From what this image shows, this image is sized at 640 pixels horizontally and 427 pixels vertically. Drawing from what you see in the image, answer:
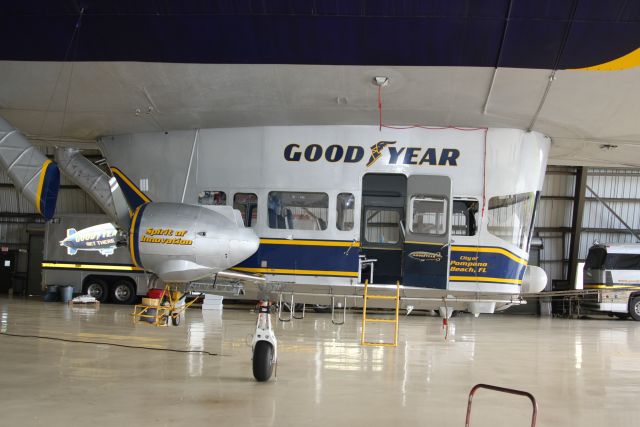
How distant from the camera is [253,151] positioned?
334 inches

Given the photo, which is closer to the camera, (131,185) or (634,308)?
(131,185)

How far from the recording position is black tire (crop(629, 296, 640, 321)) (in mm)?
29172

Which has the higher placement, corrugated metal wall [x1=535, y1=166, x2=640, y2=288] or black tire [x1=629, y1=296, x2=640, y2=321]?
corrugated metal wall [x1=535, y1=166, x2=640, y2=288]

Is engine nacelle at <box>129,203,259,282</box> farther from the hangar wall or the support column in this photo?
the support column

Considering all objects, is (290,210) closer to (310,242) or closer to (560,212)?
(310,242)

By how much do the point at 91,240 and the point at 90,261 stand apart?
99 cm

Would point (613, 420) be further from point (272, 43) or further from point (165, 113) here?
point (165, 113)

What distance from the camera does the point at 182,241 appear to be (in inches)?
301

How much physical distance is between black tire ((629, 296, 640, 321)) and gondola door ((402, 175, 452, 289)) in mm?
24868

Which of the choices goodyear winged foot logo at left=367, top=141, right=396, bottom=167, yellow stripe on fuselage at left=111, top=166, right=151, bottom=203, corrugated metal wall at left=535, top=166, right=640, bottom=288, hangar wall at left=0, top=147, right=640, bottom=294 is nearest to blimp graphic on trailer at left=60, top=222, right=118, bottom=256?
hangar wall at left=0, top=147, right=640, bottom=294

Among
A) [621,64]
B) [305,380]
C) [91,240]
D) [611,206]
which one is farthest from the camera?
[611,206]

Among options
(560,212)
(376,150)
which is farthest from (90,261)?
(560,212)

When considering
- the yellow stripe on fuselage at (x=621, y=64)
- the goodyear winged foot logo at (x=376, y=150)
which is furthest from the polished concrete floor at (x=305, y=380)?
the yellow stripe on fuselage at (x=621, y=64)

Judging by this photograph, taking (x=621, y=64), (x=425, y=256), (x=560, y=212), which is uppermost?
(x=621, y=64)
